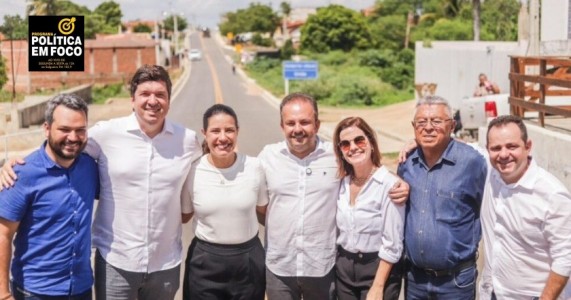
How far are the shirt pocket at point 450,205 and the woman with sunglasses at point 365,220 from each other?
225 mm

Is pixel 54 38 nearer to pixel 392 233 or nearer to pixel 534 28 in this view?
pixel 534 28

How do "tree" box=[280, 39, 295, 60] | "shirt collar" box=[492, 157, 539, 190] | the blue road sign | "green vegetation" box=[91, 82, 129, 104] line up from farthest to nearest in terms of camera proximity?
"tree" box=[280, 39, 295, 60] < "green vegetation" box=[91, 82, 129, 104] < the blue road sign < "shirt collar" box=[492, 157, 539, 190]

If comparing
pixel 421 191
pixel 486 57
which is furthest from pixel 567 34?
pixel 421 191

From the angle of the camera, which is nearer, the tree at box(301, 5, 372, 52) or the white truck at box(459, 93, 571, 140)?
the white truck at box(459, 93, 571, 140)

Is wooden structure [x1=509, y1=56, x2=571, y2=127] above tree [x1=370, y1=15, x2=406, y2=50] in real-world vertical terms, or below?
below

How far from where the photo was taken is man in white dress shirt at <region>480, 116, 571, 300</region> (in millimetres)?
3803

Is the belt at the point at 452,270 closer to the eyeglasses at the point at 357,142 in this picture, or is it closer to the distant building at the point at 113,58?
the eyeglasses at the point at 357,142

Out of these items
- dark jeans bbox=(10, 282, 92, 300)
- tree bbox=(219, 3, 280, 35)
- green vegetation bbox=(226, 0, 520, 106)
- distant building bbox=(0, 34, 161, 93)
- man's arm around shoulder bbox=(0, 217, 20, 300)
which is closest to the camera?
man's arm around shoulder bbox=(0, 217, 20, 300)

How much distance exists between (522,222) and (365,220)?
91cm

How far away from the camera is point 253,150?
18281 millimetres

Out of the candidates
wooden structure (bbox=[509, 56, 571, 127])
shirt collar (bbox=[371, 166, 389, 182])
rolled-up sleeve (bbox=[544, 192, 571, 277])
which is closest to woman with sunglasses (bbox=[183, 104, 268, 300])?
shirt collar (bbox=[371, 166, 389, 182])

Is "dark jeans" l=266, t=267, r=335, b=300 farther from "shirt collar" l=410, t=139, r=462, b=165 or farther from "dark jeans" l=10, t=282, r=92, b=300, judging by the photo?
"dark jeans" l=10, t=282, r=92, b=300

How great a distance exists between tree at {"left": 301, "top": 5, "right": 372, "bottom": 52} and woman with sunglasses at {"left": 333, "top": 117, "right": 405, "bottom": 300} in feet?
234

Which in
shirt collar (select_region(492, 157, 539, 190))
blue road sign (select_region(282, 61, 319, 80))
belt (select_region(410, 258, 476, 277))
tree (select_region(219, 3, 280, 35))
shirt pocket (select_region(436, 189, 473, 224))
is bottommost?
belt (select_region(410, 258, 476, 277))
